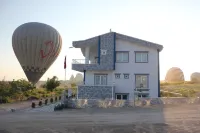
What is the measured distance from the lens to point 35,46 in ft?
129

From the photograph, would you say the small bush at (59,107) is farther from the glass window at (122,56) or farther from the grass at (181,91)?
the grass at (181,91)

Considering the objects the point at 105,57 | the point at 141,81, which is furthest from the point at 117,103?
the point at 105,57

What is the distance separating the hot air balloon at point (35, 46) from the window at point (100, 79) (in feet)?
36.4

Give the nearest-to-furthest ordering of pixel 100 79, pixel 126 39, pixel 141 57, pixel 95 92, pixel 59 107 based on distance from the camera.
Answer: pixel 59 107 < pixel 95 92 < pixel 126 39 < pixel 141 57 < pixel 100 79

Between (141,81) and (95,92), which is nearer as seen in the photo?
(95,92)

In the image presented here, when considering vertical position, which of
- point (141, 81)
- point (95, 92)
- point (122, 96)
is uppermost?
point (141, 81)

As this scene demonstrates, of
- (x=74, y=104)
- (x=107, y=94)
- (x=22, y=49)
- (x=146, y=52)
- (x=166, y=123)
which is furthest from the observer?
(x=22, y=49)

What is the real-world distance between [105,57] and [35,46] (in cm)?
1267

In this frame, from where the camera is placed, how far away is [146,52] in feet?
108

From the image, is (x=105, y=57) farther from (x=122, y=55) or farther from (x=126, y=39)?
(x=126, y=39)

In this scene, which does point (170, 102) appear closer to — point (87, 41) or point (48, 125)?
point (87, 41)

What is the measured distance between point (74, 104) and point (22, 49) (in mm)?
16809

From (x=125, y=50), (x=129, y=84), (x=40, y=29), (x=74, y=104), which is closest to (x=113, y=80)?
(x=129, y=84)

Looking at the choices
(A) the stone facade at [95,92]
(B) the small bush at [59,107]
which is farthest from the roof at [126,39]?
(B) the small bush at [59,107]
